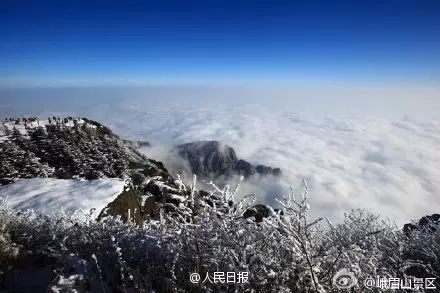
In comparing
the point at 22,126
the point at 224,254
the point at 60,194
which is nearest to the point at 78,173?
the point at 60,194

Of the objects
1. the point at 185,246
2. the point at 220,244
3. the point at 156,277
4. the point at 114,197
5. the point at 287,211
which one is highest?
the point at 287,211

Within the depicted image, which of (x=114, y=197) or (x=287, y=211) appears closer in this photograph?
(x=287, y=211)

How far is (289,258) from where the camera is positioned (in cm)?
591

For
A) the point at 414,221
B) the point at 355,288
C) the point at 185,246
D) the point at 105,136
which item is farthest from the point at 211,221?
the point at 105,136

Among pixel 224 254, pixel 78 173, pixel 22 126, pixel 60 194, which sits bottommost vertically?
pixel 78 173

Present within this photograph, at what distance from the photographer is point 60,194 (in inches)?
699

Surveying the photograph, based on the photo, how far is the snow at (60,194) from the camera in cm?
1622

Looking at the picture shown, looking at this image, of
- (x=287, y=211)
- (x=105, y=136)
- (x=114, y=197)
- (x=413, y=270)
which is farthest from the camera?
(x=105, y=136)

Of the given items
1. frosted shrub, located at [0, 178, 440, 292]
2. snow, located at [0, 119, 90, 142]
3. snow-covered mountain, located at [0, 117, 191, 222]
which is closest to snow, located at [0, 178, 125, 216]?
snow-covered mountain, located at [0, 117, 191, 222]

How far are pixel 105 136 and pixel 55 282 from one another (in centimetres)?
7324

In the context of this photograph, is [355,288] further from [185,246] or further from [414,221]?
[414,221]

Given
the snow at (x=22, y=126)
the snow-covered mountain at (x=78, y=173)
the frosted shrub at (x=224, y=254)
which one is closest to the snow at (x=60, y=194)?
the snow-covered mountain at (x=78, y=173)

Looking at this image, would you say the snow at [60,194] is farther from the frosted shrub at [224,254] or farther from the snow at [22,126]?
the snow at [22,126]

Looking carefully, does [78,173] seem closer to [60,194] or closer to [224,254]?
[60,194]
